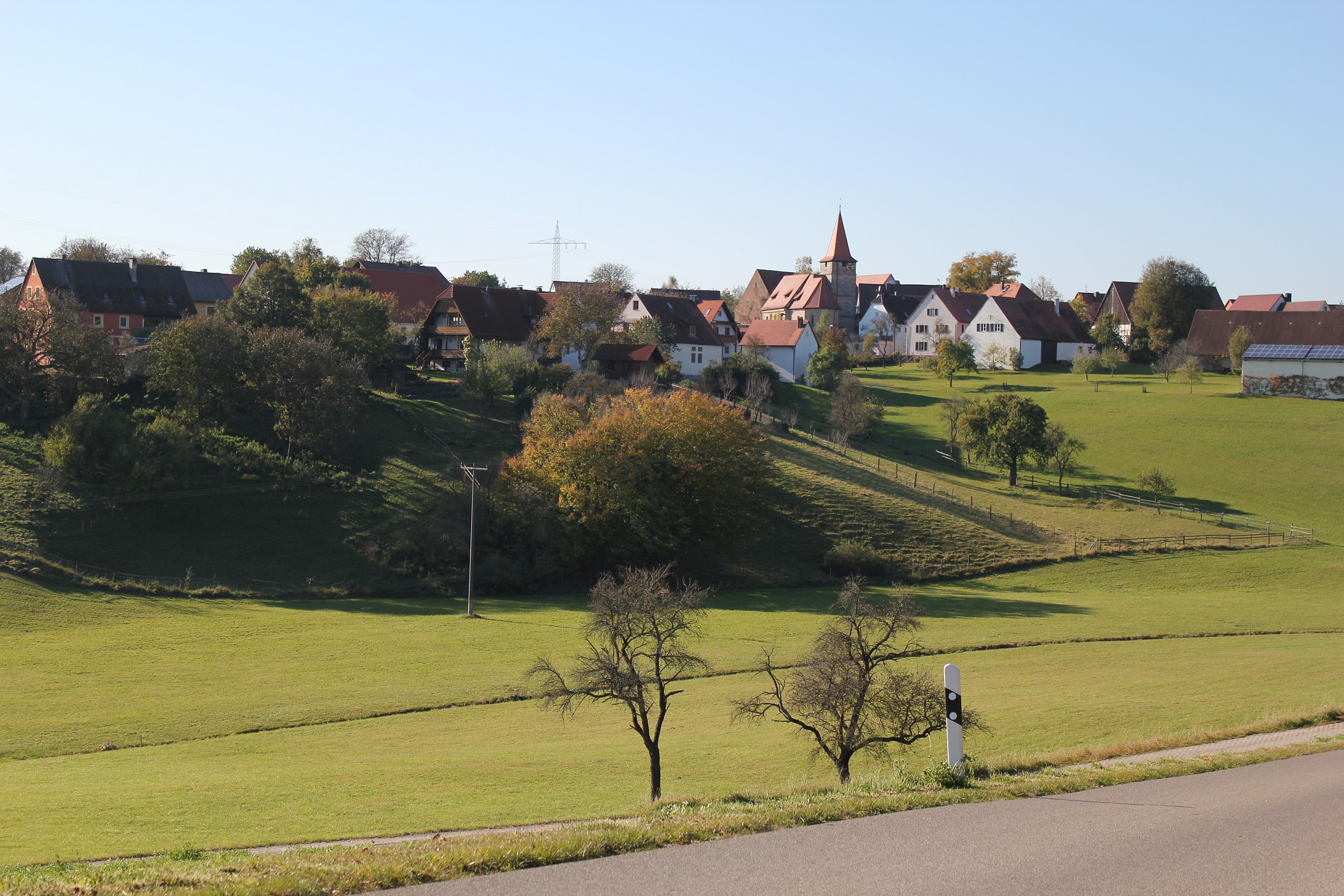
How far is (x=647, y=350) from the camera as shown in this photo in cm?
8631

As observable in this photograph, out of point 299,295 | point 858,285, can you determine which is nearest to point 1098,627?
point 299,295

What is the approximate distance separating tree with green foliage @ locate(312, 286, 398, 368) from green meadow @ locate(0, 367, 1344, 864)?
8.48 meters

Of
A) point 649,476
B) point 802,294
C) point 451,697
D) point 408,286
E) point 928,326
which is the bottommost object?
Result: point 451,697

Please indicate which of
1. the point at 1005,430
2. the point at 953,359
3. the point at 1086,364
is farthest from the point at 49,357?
the point at 1086,364

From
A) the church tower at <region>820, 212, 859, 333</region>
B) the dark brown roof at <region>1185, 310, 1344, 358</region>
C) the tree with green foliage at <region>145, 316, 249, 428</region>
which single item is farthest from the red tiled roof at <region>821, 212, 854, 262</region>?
the tree with green foliage at <region>145, 316, 249, 428</region>

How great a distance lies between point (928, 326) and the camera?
125188 millimetres

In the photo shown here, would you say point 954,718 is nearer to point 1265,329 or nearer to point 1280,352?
point 1280,352

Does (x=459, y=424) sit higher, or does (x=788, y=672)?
(x=459, y=424)

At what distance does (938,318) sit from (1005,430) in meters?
53.9

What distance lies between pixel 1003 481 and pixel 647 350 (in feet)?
98.9

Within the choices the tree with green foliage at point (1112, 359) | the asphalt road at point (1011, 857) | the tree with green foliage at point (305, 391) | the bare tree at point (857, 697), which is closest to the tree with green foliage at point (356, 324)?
the tree with green foliage at point (305, 391)

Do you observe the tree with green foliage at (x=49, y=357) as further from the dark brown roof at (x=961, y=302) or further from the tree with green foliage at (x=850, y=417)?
the dark brown roof at (x=961, y=302)

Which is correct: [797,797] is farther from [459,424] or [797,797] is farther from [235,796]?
[459,424]

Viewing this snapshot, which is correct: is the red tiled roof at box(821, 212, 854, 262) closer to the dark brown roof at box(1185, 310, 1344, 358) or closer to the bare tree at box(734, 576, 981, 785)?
the dark brown roof at box(1185, 310, 1344, 358)
